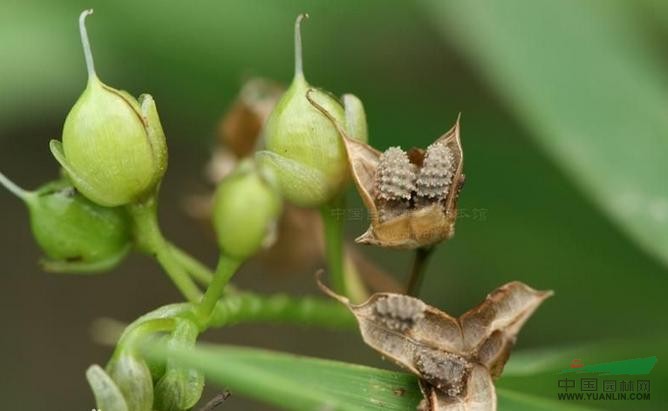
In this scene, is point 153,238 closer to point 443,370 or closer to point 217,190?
point 217,190

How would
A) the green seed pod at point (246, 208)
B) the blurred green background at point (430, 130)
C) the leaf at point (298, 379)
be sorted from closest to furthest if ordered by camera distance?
the leaf at point (298, 379) → the green seed pod at point (246, 208) → the blurred green background at point (430, 130)

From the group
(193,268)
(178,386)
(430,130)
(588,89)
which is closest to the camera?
(178,386)

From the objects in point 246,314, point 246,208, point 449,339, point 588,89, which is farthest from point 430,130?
point 246,208

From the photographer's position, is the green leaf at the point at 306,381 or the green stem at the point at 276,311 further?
the green stem at the point at 276,311

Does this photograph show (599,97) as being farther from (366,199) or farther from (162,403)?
(162,403)

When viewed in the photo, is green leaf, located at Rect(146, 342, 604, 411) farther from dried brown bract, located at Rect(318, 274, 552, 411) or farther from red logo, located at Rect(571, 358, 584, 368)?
red logo, located at Rect(571, 358, 584, 368)

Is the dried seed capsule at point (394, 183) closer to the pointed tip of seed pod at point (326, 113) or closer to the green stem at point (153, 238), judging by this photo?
the pointed tip of seed pod at point (326, 113)

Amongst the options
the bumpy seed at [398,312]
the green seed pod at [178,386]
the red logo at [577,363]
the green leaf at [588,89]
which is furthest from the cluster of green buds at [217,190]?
the green leaf at [588,89]
